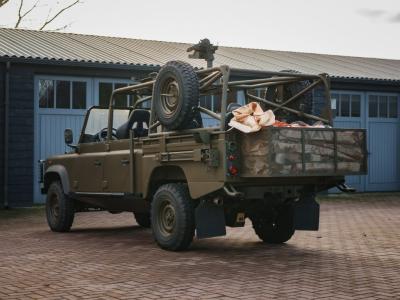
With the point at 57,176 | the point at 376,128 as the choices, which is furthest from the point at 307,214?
the point at 376,128

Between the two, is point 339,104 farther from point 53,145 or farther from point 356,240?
point 356,240

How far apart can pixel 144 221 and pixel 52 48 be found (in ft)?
25.2

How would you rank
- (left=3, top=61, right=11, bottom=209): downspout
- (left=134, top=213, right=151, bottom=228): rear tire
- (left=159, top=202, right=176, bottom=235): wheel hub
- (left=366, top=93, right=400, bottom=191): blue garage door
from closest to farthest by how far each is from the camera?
(left=159, top=202, right=176, bottom=235): wheel hub → (left=134, top=213, right=151, bottom=228): rear tire → (left=3, top=61, right=11, bottom=209): downspout → (left=366, top=93, right=400, bottom=191): blue garage door

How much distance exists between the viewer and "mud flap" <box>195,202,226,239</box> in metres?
8.27

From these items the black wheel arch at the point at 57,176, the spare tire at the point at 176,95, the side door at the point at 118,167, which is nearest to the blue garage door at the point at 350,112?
the black wheel arch at the point at 57,176

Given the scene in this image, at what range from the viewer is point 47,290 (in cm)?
628

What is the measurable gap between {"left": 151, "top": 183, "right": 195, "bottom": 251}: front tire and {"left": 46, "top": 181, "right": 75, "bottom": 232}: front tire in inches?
107

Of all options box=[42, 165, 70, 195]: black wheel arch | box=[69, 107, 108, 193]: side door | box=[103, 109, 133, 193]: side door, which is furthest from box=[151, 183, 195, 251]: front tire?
box=[42, 165, 70, 195]: black wheel arch

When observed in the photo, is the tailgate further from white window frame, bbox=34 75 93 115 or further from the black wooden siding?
white window frame, bbox=34 75 93 115

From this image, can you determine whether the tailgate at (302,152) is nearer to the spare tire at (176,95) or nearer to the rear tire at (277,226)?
the spare tire at (176,95)

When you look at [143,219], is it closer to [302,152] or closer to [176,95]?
[176,95]

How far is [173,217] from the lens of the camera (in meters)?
8.73

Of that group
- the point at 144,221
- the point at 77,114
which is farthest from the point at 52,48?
the point at 144,221

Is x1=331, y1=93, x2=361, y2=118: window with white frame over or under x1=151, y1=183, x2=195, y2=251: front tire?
over
